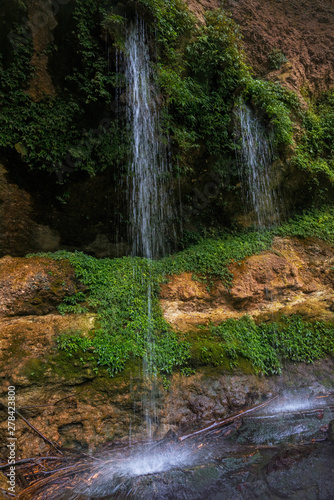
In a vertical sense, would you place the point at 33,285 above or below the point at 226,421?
above

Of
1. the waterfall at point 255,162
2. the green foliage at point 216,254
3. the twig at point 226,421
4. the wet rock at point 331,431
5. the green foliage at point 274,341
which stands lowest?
the twig at point 226,421

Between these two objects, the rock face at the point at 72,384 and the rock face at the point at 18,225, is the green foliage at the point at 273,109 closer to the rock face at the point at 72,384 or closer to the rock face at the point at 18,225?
the rock face at the point at 72,384

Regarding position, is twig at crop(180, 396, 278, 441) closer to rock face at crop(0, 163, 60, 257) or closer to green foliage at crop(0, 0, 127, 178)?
rock face at crop(0, 163, 60, 257)

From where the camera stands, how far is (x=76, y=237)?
730 cm

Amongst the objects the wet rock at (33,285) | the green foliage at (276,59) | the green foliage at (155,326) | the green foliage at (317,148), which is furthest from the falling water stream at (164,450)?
the green foliage at (276,59)

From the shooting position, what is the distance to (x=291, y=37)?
30.8ft

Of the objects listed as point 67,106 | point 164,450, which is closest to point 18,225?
point 67,106

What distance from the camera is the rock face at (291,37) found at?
29.2ft

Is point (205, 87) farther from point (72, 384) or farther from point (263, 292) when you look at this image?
point (72, 384)

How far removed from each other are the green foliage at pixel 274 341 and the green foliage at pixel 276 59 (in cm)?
816

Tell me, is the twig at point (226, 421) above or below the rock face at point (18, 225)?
below

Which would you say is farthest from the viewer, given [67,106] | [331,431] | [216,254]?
[216,254]

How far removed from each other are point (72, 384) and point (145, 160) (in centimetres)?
523

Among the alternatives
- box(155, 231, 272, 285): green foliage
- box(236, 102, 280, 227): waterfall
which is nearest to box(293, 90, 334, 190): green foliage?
box(236, 102, 280, 227): waterfall
